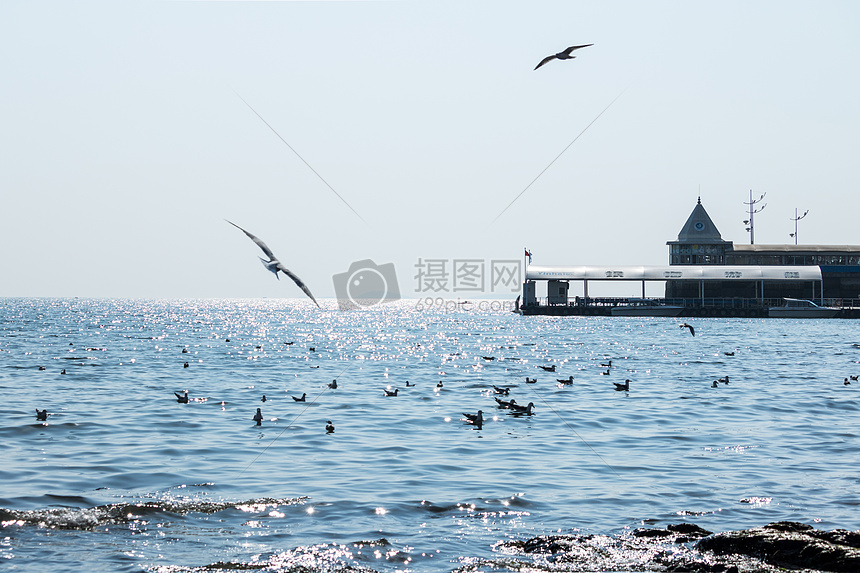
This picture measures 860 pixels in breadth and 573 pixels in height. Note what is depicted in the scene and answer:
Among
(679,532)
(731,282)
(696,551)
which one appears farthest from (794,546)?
(731,282)

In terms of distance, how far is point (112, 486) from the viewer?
66.9 feet

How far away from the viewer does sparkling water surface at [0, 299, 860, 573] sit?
16078mm

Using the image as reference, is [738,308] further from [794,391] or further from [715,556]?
[715,556]

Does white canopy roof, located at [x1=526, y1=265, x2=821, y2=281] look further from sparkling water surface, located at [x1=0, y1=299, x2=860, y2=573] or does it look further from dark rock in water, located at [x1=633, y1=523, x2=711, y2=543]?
dark rock in water, located at [x1=633, y1=523, x2=711, y2=543]

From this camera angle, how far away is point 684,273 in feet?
402

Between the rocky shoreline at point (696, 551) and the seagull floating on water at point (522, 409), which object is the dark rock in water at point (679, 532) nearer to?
the rocky shoreline at point (696, 551)

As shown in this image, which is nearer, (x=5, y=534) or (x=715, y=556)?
(x=715, y=556)

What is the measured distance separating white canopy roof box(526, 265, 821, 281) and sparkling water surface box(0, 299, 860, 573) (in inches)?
2839

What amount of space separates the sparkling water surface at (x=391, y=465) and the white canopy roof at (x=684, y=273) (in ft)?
237

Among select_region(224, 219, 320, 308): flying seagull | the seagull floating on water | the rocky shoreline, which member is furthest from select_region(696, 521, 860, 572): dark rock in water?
the seagull floating on water

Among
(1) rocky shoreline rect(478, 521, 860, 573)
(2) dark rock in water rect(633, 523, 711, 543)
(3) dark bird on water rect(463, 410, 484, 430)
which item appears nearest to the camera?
(1) rocky shoreline rect(478, 521, 860, 573)

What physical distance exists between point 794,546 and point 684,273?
113 meters

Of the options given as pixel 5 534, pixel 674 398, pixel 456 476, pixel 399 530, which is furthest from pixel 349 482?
pixel 674 398

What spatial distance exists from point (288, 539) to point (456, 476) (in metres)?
6.77
